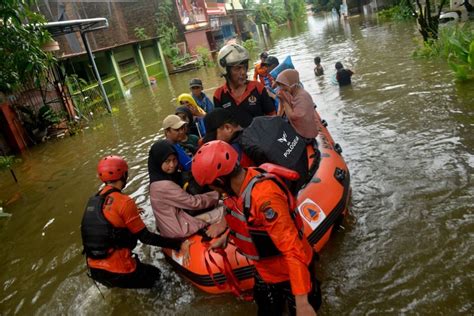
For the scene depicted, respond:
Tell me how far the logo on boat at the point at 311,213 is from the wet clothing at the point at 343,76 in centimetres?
676

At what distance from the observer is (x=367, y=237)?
3.90 meters

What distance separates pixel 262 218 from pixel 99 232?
177 cm

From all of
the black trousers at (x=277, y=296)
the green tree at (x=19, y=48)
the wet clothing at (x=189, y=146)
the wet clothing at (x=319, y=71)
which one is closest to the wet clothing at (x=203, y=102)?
the wet clothing at (x=189, y=146)

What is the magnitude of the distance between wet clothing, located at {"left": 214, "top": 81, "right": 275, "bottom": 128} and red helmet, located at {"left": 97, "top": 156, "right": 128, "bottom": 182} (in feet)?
4.60

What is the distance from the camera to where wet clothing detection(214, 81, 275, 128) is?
4.13 m

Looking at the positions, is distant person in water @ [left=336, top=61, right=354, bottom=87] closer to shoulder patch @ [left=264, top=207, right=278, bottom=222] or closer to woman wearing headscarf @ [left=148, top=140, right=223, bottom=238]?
woman wearing headscarf @ [left=148, top=140, right=223, bottom=238]

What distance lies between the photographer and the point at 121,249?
3.30 metres

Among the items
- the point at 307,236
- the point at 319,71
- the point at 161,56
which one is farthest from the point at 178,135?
the point at 161,56

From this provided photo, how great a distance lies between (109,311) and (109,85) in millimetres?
16457

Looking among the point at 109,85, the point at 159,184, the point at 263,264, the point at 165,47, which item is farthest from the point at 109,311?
the point at 165,47

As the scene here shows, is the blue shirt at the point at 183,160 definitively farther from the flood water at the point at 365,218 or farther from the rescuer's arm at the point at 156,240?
the flood water at the point at 365,218

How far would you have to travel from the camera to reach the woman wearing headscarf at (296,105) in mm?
4129

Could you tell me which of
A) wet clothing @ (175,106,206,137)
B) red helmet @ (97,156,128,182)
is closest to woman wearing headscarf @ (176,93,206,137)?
wet clothing @ (175,106,206,137)

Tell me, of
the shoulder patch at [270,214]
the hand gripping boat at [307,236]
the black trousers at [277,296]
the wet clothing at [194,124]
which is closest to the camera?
the shoulder patch at [270,214]
